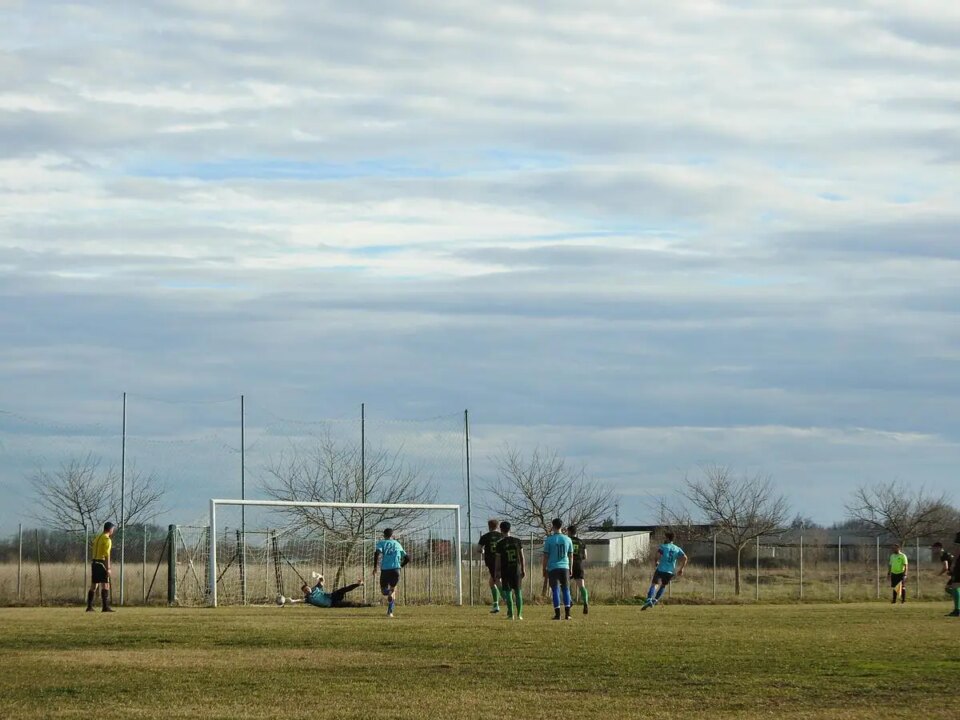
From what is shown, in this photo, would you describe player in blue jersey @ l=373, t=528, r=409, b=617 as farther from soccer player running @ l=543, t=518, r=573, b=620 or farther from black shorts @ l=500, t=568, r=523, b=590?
soccer player running @ l=543, t=518, r=573, b=620

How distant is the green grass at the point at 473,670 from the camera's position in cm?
1083

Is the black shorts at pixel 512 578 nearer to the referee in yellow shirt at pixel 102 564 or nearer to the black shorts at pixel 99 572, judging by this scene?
the referee in yellow shirt at pixel 102 564

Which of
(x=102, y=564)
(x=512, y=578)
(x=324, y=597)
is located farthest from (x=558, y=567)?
(x=102, y=564)

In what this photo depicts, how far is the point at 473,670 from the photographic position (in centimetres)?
1380

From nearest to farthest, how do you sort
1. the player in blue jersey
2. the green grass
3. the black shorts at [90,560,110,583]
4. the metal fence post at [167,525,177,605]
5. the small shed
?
1. the green grass
2. the player in blue jersey
3. the black shorts at [90,560,110,583]
4. the metal fence post at [167,525,177,605]
5. the small shed

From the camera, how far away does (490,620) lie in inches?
946

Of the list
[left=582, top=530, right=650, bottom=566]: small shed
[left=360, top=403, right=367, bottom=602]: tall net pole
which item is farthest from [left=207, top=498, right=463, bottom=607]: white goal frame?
[left=582, top=530, right=650, bottom=566]: small shed

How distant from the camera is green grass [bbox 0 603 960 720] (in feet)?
35.5

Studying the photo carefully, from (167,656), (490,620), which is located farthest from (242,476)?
(167,656)

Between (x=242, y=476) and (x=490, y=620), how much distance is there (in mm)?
16386

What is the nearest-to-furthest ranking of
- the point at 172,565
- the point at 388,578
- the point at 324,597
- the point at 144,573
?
the point at 388,578, the point at 324,597, the point at 172,565, the point at 144,573

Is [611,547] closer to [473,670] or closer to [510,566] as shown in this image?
[510,566]

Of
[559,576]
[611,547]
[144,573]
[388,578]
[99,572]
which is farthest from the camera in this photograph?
[611,547]

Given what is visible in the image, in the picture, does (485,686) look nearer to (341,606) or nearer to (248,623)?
(248,623)
